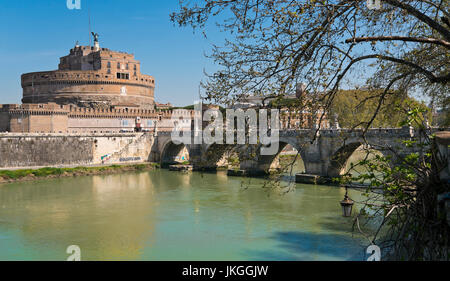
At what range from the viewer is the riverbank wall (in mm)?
17833

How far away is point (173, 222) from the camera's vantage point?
8930mm

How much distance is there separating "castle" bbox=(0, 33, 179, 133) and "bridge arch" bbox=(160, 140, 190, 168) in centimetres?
179

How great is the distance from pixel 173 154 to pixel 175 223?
1490 centimetres

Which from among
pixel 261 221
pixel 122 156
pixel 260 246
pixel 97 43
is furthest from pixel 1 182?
pixel 97 43

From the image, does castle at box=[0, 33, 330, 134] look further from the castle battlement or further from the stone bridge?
the stone bridge

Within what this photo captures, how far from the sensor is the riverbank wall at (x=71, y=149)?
1783 centimetres

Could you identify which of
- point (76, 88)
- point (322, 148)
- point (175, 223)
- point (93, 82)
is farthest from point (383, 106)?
point (76, 88)

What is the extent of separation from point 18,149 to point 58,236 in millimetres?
11625

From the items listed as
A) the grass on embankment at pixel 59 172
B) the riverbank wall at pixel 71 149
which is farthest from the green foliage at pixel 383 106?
the riverbank wall at pixel 71 149

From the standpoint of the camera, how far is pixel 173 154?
2358 centimetres

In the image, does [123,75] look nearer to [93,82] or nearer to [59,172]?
[93,82]

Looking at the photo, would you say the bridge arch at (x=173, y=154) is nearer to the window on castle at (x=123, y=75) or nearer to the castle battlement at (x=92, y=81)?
the castle battlement at (x=92, y=81)

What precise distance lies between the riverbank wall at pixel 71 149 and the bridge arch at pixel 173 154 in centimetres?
87

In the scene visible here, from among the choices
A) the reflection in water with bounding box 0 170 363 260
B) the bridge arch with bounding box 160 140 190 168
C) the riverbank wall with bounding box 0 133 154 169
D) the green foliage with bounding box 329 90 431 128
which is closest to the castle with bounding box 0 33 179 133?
the bridge arch with bounding box 160 140 190 168
